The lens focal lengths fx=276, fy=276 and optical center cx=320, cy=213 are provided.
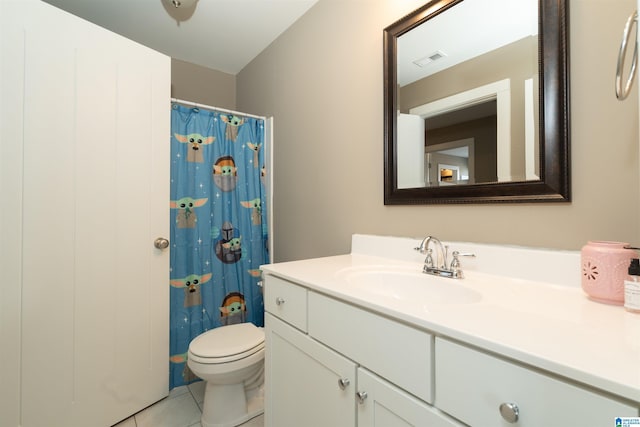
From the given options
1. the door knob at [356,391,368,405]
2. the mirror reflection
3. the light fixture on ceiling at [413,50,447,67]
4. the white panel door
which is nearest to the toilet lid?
the white panel door

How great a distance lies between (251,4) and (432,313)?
203 cm

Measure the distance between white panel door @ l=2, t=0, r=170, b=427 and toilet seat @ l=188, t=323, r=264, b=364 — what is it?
32cm

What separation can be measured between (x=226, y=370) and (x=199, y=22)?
86.4 inches

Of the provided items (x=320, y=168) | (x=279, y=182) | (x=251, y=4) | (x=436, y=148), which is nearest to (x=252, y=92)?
A: (x=251, y=4)

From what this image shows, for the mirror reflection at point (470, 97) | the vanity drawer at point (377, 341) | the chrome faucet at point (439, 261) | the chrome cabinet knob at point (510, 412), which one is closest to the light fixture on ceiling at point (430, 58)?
the mirror reflection at point (470, 97)

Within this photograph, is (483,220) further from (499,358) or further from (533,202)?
(499,358)

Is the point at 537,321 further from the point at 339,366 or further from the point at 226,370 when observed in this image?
the point at 226,370

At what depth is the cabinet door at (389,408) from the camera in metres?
0.60

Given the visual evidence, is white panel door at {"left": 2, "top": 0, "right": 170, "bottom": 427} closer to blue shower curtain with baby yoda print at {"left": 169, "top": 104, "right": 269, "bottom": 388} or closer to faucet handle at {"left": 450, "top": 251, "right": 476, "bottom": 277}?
blue shower curtain with baby yoda print at {"left": 169, "top": 104, "right": 269, "bottom": 388}

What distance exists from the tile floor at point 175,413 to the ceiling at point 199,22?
237cm

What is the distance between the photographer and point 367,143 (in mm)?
1417

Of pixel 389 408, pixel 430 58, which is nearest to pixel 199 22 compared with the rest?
pixel 430 58

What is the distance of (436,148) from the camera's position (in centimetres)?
117

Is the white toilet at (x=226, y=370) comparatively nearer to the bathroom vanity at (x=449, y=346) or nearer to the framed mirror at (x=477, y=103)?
the bathroom vanity at (x=449, y=346)
